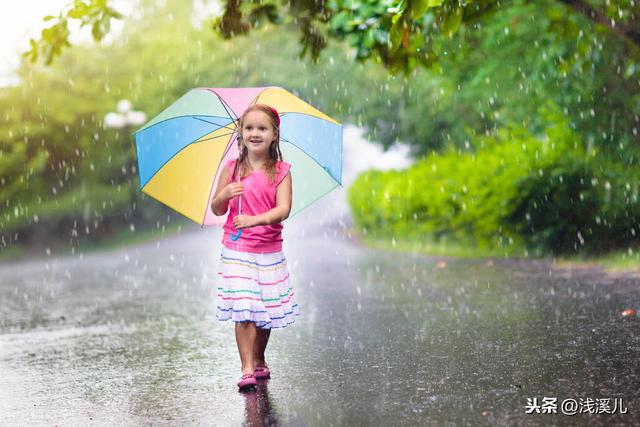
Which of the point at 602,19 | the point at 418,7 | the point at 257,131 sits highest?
the point at 602,19

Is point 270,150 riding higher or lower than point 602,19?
lower

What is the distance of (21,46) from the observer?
23625 millimetres

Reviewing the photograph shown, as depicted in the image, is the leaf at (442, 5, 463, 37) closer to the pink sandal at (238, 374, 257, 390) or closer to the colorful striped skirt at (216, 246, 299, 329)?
the colorful striped skirt at (216, 246, 299, 329)

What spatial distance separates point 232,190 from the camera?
5.21 metres

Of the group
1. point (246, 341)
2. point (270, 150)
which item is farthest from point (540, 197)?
point (246, 341)

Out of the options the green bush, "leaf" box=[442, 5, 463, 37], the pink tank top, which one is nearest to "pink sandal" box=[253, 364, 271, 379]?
the pink tank top

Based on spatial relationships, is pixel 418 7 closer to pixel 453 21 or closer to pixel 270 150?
pixel 453 21

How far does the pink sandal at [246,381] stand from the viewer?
5312 millimetres

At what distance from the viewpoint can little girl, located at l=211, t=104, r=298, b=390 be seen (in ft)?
17.3

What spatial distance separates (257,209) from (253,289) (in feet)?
1.56

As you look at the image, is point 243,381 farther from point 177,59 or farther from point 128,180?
point 177,59

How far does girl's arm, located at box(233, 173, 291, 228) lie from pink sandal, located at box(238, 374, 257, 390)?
0.92 m

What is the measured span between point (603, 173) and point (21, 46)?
16.6 metres

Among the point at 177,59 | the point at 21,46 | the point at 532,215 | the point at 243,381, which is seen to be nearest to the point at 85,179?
the point at 21,46
